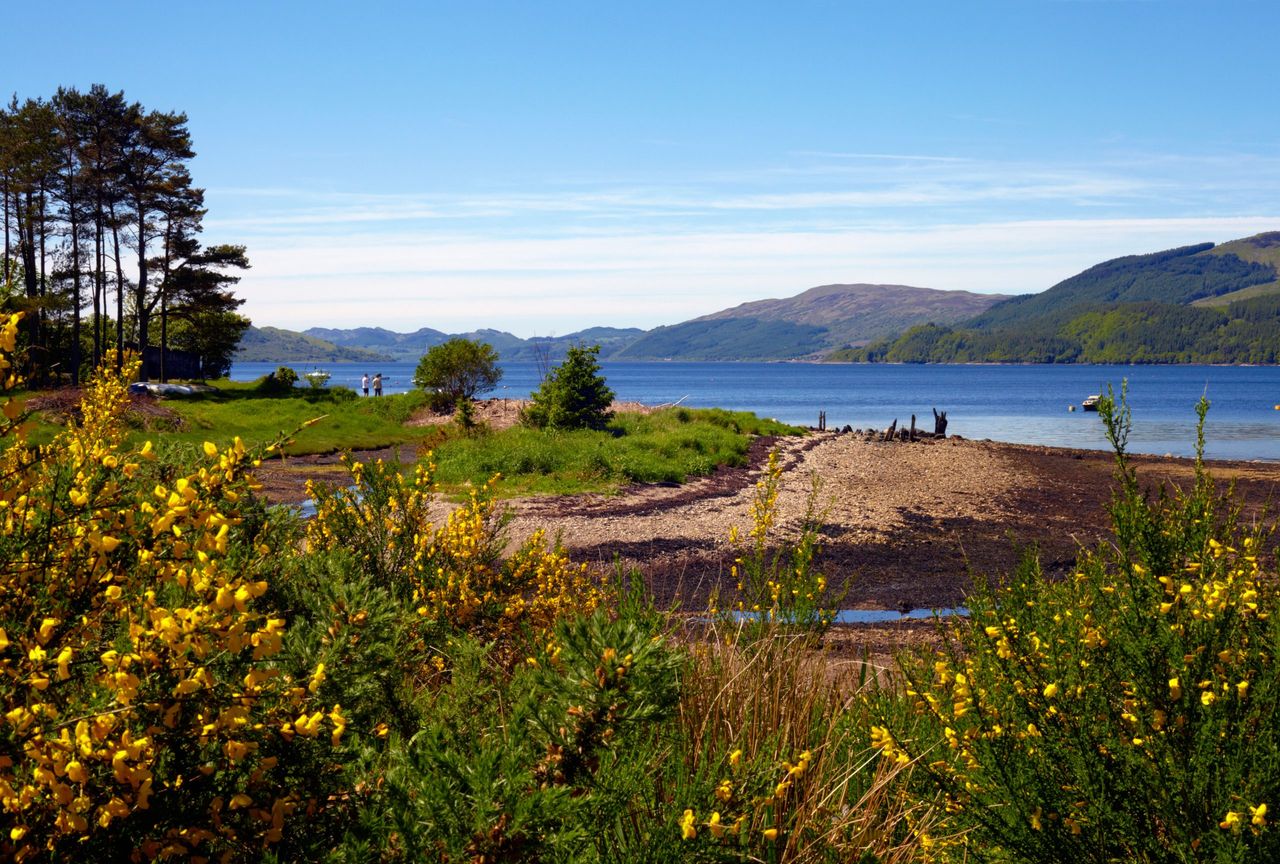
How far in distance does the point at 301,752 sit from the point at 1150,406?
88.0 meters

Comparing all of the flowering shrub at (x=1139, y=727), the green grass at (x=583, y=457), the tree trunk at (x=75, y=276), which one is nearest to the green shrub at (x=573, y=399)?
the green grass at (x=583, y=457)

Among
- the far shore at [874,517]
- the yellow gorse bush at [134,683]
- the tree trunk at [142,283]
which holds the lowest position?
the far shore at [874,517]

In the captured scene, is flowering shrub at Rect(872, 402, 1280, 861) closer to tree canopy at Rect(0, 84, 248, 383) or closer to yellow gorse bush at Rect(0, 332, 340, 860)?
yellow gorse bush at Rect(0, 332, 340, 860)

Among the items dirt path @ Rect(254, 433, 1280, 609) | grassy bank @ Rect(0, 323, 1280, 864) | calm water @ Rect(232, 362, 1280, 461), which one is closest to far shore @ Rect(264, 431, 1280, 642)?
dirt path @ Rect(254, 433, 1280, 609)

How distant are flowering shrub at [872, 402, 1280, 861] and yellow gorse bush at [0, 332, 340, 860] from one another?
1.98m

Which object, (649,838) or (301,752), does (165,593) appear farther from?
(649,838)

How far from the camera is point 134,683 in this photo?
200 cm

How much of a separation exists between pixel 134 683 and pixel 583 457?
2181 centimetres

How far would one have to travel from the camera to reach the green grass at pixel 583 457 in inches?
864

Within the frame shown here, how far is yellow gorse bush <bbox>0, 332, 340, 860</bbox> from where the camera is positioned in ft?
6.82

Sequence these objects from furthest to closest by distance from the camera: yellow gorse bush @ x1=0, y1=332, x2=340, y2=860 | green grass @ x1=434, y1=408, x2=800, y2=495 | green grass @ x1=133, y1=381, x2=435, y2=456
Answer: green grass @ x1=133, y1=381, x2=435, y2=456, green grass @ x1=434, y1=408, x2=800, y2=495, yellow gorse bush @ x1=0, y1=332, x2=340, y2=860

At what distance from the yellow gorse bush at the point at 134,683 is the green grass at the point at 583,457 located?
1661 centimetres

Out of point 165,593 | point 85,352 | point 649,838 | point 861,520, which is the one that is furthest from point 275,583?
point 85,352

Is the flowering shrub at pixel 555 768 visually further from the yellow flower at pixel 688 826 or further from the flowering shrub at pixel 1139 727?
the flowering shrub at pixel 1139 727
